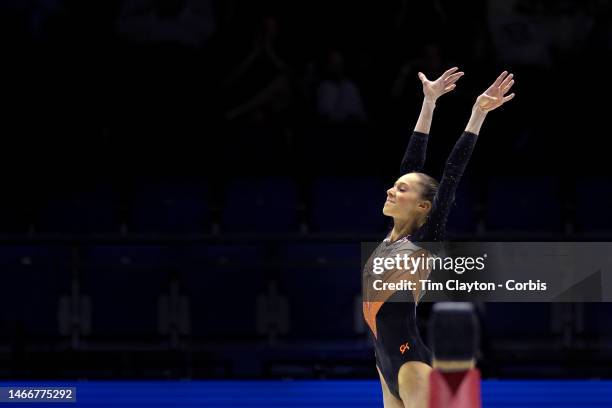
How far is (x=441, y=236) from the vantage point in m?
3.85

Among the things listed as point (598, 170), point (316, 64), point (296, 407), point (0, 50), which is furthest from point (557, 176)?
point (0, 50)

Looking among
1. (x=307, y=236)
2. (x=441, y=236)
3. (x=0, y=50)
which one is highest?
(x=0, y=50)

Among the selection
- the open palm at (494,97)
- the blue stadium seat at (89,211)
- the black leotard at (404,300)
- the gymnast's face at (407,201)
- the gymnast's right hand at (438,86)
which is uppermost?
the blue stadium seat at (89,211)

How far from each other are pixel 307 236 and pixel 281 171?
29.2 inches

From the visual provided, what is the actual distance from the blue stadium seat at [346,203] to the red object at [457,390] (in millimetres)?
6011

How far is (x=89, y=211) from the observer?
769cm

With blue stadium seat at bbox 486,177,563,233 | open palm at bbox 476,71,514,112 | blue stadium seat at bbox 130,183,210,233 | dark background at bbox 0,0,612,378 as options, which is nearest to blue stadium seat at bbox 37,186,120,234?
dark background at bbox 0,0,612,378

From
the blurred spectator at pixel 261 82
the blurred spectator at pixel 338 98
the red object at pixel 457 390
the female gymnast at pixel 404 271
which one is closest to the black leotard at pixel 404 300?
the female gymnast at pixel 404 271

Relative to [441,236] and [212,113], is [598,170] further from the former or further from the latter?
[441,236]

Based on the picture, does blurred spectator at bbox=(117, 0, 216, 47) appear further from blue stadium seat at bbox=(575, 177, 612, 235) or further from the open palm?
the open palm

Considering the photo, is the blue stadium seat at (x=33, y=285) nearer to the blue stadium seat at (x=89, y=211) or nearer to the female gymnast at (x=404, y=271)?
the blue stadium seat at (x=89, y=211)

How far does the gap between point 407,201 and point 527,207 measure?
156 inches

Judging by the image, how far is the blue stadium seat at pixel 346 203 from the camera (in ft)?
25.1

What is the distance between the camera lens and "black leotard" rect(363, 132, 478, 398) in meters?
3.72
